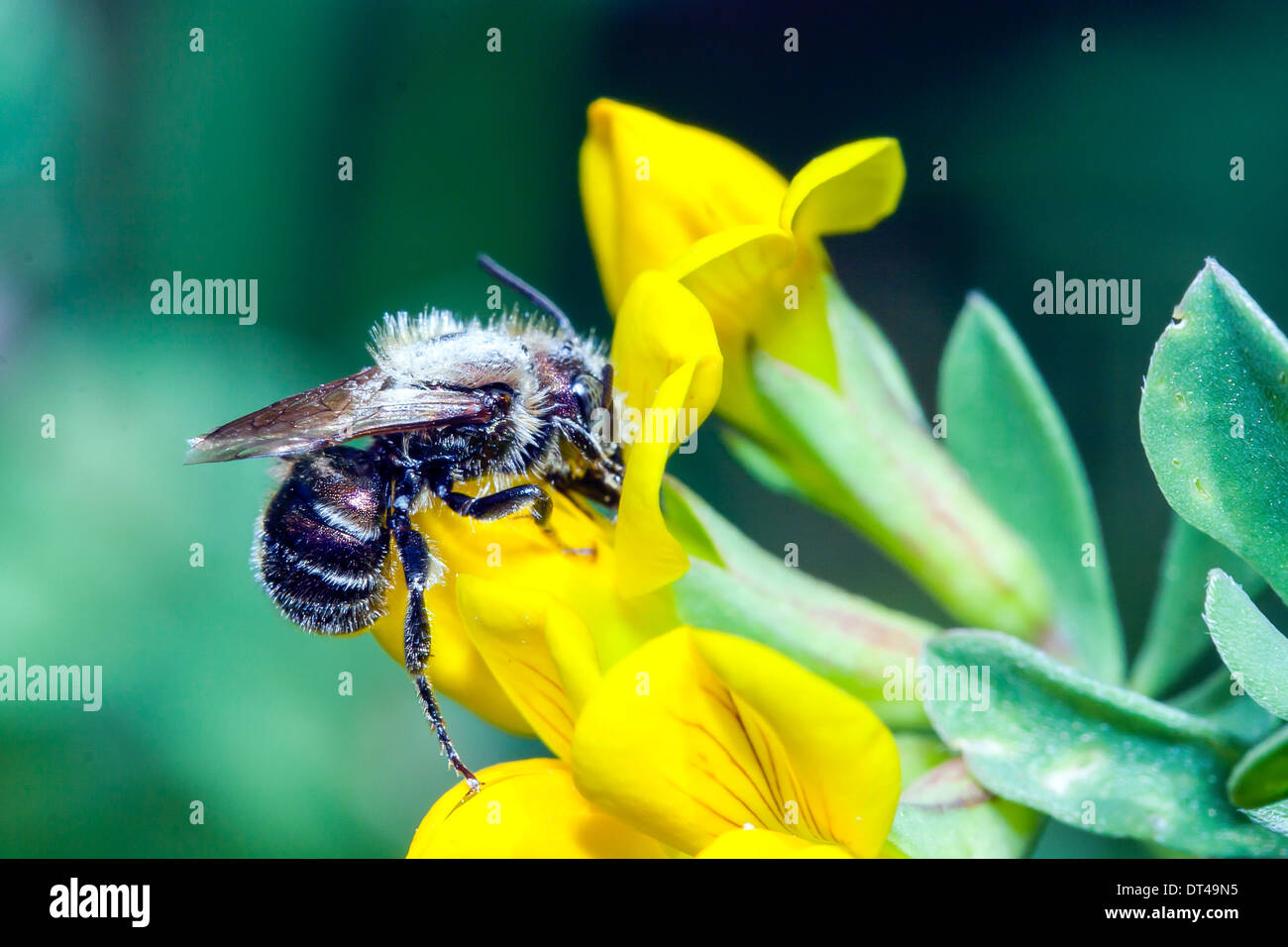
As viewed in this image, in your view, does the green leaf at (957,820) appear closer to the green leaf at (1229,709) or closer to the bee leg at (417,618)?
the green leaf at (1229,709)

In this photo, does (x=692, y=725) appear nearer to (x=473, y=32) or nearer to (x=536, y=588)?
(x=536, y=588)

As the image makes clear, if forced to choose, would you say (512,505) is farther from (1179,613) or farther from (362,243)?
(362,243)

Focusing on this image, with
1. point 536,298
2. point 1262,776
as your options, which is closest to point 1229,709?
point 1262,776

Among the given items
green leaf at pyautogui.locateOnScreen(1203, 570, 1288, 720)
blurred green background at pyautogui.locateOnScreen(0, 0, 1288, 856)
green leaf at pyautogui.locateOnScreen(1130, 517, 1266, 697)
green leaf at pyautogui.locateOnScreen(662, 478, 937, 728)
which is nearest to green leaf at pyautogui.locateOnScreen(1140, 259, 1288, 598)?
green leaf at pyautogui.locateOnScreen(1203, 570, 1288, 720)

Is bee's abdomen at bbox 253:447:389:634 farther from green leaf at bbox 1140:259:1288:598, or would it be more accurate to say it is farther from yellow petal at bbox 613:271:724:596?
green leaf at bbox 1140:259:1288:598

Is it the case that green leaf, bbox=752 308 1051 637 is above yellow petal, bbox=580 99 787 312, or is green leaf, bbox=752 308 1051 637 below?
below
